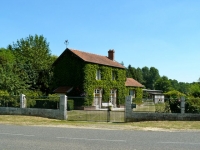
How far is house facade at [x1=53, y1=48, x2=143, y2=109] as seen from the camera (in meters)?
33.3

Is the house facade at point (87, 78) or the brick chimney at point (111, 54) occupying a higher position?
the brick chimney at point (111, 54)

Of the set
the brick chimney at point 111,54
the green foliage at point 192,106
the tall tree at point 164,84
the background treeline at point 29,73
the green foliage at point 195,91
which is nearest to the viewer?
the green foliage at point 192,106

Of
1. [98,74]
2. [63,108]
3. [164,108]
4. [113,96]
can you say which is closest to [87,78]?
[98,74]

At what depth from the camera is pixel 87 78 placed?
1318 inches

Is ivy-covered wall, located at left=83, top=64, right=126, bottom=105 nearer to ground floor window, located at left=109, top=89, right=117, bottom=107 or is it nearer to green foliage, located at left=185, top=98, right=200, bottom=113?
ground floor window, located at left=109, top=89, right=117, bottom=107

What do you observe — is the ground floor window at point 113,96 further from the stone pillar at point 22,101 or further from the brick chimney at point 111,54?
the stone pillar at point 22,101

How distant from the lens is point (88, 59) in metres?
34.2

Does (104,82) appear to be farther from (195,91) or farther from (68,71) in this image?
(195,91)

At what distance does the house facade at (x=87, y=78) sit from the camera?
3331 centimetres

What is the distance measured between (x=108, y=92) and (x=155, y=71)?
115914mm

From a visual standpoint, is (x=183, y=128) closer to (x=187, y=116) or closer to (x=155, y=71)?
(x=187, y=116)

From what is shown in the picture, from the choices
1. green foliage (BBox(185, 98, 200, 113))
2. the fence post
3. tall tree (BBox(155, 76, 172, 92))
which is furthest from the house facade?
tall tree (BBox(155, 76, 172, 92))

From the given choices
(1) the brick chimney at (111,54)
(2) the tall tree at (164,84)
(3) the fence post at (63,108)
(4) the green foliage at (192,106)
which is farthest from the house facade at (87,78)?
(2) the tall tree at (164,84)

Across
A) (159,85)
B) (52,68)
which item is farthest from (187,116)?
(159,85)
